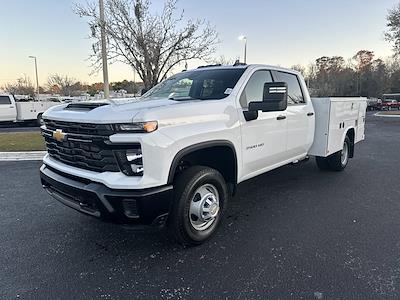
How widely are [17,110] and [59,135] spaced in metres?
17.3

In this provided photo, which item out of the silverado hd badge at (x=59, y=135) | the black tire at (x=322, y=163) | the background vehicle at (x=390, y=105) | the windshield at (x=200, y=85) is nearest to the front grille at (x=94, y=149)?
the silverado hd badge at (x=59, y=135)

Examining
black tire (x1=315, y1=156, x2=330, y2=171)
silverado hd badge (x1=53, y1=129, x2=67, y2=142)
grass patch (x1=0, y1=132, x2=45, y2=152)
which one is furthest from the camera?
grass patch (x1=0, y1=132, x2=45, y2=152)

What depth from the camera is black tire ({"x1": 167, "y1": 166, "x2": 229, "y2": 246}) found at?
316cm

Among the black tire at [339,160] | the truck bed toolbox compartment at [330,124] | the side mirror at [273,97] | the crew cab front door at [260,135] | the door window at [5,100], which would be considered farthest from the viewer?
the door window at [5,100]

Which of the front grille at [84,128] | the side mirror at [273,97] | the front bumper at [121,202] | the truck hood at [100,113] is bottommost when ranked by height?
the front bumper at [121,202]

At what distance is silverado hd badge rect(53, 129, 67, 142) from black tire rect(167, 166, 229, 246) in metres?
1.22

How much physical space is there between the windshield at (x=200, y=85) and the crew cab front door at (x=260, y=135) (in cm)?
24

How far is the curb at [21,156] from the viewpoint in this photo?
8398mm

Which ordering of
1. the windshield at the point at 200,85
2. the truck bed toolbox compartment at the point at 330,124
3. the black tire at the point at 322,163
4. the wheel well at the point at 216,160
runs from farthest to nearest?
1. the black tire at the point at 322,163
2. the truck bed toolbox compartment at the point at 330,124
3. the windshield at the point at 200,85
4. the wheel well at the point at 216,160

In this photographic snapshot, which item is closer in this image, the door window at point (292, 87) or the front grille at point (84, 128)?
the front grille at point (84, 128)

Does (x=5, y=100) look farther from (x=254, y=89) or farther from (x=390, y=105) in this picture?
(x=390, y=105)

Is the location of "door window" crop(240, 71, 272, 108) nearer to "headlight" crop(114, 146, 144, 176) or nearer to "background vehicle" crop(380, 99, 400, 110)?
"headlight" crop(114, 146, 144, 176)

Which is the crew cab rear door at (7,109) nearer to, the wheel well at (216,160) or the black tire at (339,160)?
the black tire at (339,160)

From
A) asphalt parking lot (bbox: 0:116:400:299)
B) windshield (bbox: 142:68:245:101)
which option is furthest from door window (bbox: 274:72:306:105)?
asphalt parking lot (bbox: 0:116:400:299)
